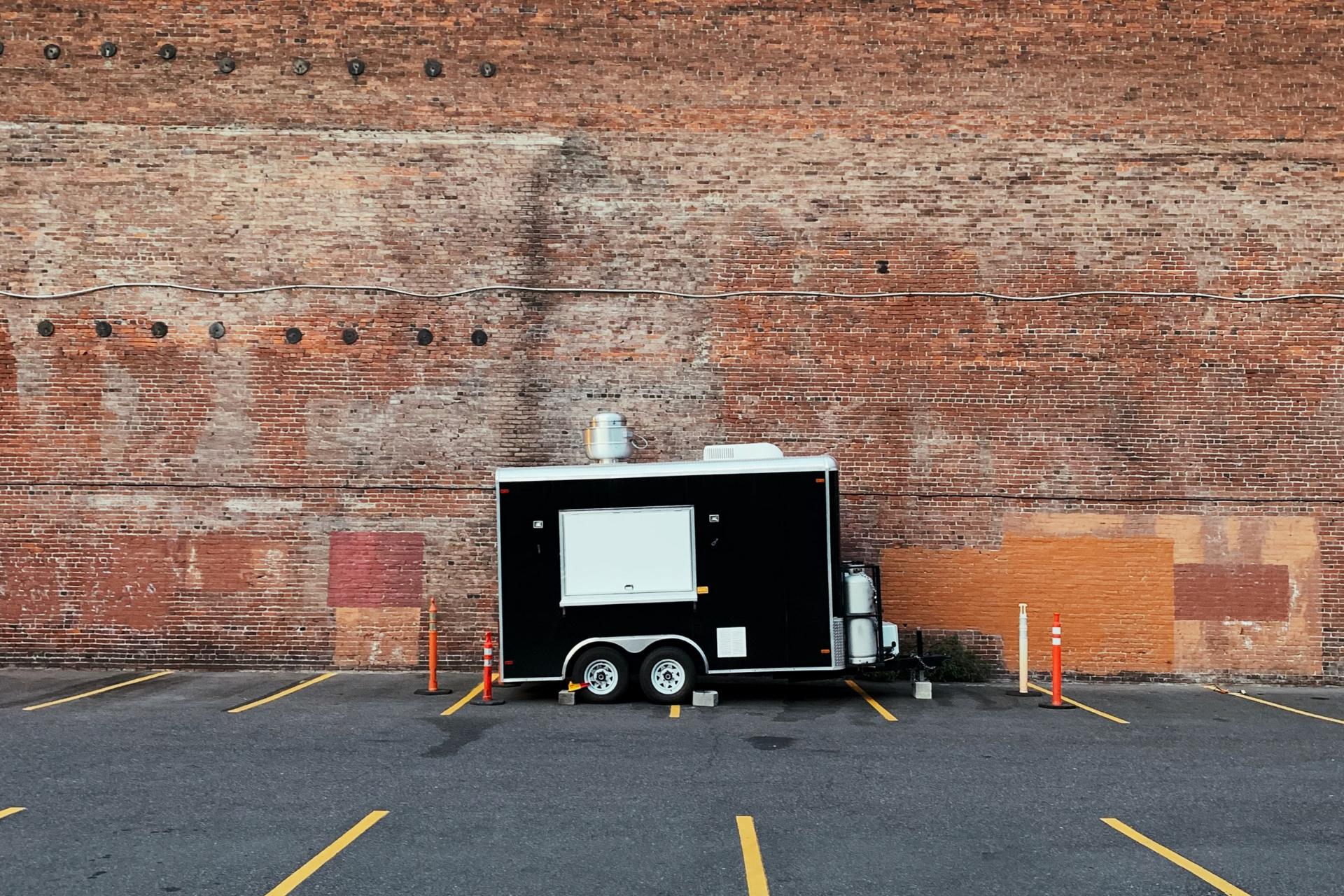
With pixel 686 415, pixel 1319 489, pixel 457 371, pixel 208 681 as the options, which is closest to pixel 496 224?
pixel 457 371

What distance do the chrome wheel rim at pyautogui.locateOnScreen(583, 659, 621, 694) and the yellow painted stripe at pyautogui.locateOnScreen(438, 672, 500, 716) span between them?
1344 mm

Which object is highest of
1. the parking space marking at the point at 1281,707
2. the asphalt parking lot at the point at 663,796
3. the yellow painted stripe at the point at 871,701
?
the asphalt parking lot at the point at 663,796

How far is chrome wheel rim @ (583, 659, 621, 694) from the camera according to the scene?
12359mm

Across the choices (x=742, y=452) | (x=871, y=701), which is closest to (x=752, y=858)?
(x=871, y=701)

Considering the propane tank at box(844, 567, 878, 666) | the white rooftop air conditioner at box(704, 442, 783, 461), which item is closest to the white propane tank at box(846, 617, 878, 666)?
the propane tank at box(844, 567, 878, 666)

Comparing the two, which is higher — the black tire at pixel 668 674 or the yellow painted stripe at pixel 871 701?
the black tire at pixel 668 674

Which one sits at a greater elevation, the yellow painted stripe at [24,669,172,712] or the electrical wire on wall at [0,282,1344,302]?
the electrical wire on wall at [0,282,1344,302]

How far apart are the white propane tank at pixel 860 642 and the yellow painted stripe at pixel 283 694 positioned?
6.71 m

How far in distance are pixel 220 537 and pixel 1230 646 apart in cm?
1387

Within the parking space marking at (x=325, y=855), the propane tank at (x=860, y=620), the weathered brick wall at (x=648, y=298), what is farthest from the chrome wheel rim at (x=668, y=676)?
the parking space marking at (x=325, y=855)

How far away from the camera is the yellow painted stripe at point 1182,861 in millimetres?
5992

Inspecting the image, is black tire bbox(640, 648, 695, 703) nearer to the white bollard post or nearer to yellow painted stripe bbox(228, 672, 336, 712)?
the white bollard post

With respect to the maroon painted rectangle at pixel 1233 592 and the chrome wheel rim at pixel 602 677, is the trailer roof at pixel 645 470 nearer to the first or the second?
the chrome wheel rim at pixel 602 677

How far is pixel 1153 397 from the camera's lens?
14.8 meters
